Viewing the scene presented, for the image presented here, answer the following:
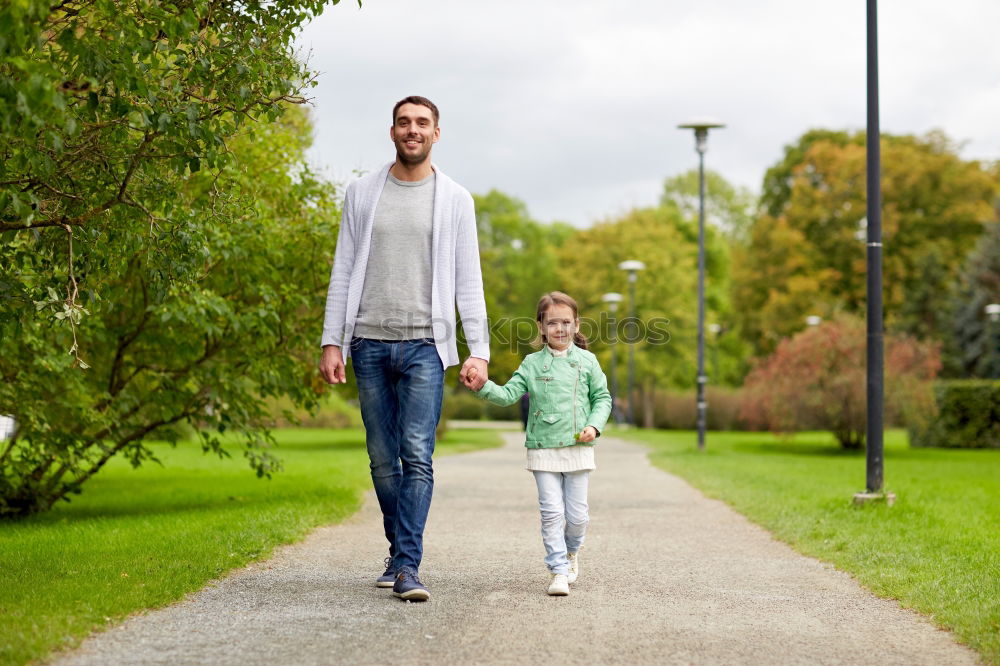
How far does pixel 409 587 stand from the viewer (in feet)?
18.5

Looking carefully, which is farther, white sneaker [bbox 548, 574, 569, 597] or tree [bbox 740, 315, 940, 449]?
tree [bbox 740, 315, 940, 449]

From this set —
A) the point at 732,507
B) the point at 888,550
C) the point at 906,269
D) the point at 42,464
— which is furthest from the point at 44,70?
the point at 906,269

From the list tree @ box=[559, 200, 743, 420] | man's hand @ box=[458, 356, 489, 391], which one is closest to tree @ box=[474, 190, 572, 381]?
tree @ box=[559, 200, 743, 420]

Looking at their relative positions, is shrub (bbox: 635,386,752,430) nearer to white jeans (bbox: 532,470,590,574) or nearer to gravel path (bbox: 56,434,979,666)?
gravel path (bbox: 56,434,979,666)

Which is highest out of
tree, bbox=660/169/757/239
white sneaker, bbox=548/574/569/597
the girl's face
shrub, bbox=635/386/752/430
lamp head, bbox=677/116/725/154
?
tree, bbox=660/169/757/239

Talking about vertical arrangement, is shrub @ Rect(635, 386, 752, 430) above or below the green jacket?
below

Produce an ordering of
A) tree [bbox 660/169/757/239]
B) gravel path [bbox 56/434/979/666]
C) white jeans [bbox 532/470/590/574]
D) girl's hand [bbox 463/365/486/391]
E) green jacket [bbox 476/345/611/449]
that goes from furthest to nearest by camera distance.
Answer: tree [bbox 660/169/757/239] → green jacket [bbox 476/345/611/449] → white jeans [bbox 532/470/590/574] → girl's hand [bbox 463/365/486/391] → gravel path [bbox 56/434/979/666]

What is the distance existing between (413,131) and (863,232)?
4412cm

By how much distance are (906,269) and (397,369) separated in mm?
48377

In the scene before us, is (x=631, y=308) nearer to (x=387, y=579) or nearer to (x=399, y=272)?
(x=387, y=579)

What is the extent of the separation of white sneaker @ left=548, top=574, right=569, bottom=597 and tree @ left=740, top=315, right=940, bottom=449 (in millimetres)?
23072

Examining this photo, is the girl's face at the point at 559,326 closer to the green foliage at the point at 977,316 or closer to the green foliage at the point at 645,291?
the green foliage at the point at 645,291

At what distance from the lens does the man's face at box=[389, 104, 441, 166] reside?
588 centimetres

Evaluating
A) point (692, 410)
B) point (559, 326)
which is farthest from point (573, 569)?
point (692, 410)
